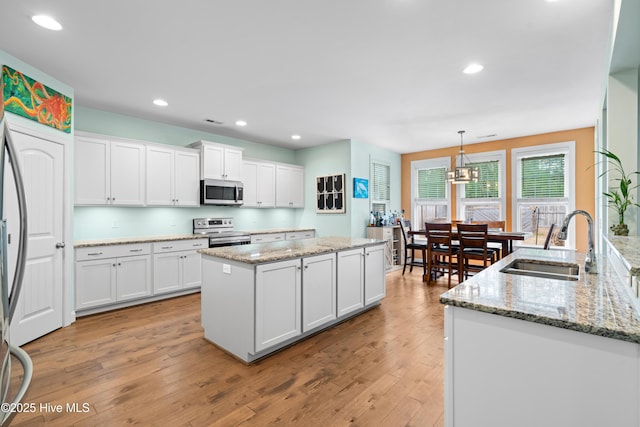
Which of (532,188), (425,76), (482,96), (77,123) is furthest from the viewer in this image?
(532,188)

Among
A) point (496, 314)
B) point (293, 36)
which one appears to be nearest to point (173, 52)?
point (293, 36)

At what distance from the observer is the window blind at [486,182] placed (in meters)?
6.06

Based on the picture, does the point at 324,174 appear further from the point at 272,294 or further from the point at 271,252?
the point at 272,294

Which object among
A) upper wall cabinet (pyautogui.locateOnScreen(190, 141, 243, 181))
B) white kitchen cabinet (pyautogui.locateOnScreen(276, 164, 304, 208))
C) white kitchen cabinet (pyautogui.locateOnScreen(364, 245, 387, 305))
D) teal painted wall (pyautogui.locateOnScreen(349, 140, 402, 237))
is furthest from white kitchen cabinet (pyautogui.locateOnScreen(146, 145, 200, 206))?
white kitchen cabinet (pyautogui.locateOnScreen(364, 245, 387, 305))

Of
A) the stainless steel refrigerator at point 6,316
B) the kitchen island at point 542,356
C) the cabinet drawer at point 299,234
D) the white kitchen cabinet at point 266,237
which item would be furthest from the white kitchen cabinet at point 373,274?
the stainless steel refrigerator at point 6,316

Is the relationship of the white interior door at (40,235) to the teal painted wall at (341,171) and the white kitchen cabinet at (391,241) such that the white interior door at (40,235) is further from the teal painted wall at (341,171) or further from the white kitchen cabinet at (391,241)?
the white kitchen cabinet at (391,241)

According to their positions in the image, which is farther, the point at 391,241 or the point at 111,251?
the point at 391,241

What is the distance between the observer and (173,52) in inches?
106

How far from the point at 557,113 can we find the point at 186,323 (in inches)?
220

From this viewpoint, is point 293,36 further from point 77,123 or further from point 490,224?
point 490,224

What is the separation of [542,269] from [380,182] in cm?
480

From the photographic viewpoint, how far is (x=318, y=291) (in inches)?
119

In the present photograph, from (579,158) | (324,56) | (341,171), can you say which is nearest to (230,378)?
(324,56)

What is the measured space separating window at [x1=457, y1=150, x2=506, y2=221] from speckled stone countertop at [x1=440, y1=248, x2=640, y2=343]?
481 centimetres
